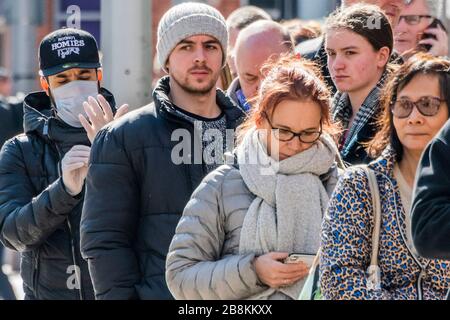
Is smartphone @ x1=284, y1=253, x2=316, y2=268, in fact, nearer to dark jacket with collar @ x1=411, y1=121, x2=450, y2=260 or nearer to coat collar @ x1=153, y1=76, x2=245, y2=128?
dark jacket with collar @ x1=411, y1=121, x2=450, y2=260

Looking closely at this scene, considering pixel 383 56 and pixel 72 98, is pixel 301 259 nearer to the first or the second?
pixel 383 56

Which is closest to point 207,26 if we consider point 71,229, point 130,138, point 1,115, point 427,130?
point 130,138

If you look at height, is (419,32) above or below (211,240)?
above

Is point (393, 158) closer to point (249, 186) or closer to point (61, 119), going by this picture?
point (249, 186)

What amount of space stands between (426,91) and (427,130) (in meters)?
0.15

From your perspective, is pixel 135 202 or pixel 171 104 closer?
pixel 135 202

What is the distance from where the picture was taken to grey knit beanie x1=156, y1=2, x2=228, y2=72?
6.04 meters

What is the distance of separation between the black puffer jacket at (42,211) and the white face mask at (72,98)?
73 mm

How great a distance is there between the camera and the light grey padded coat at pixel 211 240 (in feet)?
16.0

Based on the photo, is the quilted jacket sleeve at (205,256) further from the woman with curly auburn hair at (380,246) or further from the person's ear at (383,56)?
the person's ear at (383,56)

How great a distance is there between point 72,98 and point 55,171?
332 mm

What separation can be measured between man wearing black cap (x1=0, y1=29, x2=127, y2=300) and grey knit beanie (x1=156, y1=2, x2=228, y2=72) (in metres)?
0.33

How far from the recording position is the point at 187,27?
605 centimetres

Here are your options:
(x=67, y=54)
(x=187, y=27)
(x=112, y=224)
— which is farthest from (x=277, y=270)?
(x=67, y=54)
